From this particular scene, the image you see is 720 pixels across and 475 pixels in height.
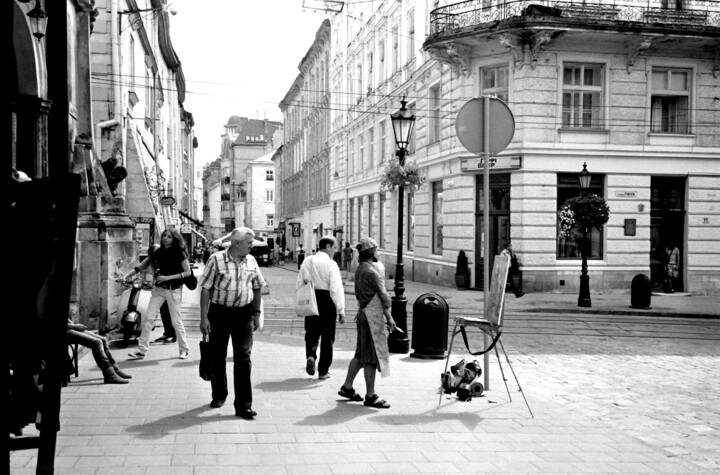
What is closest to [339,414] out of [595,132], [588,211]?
[588,211]

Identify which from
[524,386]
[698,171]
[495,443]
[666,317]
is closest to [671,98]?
[698,171]

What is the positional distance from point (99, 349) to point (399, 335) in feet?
15.2

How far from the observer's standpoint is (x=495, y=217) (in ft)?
83.1

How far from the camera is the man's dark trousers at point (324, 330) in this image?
8.95 meters

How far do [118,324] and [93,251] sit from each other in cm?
130

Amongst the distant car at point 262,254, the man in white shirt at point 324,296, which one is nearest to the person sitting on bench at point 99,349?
the man in white shirt at point 324,296

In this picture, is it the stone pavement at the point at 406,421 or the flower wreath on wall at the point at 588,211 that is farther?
the flower wreath on wall at the point at 588,211

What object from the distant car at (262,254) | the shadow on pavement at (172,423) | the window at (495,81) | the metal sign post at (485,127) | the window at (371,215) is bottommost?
the distant car at (262,254)

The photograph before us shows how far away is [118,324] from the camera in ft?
39.4

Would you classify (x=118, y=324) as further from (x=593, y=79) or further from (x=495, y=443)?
(x=593, y=79)

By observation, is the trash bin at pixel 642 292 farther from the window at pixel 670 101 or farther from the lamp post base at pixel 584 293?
the window at pixel 670 101

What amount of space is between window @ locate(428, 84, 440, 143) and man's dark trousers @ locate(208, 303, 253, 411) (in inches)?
870

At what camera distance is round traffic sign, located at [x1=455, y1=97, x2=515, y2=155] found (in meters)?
8.38

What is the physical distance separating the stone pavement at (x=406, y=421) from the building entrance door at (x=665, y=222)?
14115 mm
